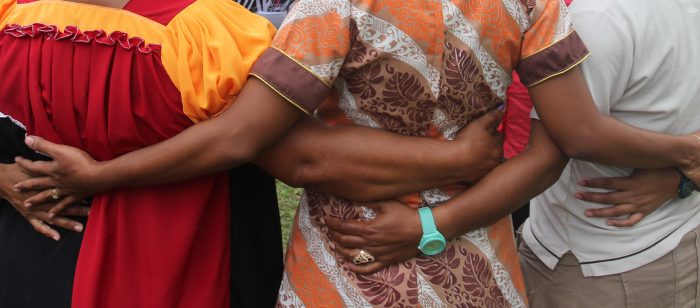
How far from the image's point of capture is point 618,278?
240cm

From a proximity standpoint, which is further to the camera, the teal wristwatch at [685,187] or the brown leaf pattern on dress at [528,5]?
the teal wristwatch at [685,187]

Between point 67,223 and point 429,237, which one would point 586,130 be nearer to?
point 429,237

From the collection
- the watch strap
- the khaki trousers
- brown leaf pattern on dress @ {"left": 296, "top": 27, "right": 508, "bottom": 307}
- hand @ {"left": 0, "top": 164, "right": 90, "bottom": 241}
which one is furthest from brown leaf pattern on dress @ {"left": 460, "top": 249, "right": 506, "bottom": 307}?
hand @ {"left": 0, "top": 164, "right": 90, "bottom": 241}

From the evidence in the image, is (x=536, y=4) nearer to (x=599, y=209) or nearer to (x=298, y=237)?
(x=599, y=209)

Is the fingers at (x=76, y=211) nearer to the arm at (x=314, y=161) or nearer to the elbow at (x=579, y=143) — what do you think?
the arm at (x=314, y=161)

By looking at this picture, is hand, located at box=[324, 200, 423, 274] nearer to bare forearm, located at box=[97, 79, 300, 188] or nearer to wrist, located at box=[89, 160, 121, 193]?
bare forearm, located at box=[97, 79, 300, 188]

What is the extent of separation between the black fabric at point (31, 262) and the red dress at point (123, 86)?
2.2 inches

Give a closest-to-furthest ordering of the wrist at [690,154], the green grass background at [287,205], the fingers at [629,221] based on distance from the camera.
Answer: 1. the wrist at [690,154]
2. the fingers at [629,221]
3. the green grass background at [287,205]

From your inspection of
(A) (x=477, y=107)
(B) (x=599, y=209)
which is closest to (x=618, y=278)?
(B) (x=599, y=209)

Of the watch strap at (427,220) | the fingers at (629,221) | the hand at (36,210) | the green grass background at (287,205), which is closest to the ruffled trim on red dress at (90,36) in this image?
the hand at (36,210)

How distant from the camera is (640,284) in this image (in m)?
2.39

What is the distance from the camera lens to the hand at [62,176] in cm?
202

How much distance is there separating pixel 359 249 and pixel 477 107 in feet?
1.48

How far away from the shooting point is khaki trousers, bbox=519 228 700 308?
2.39 meters
